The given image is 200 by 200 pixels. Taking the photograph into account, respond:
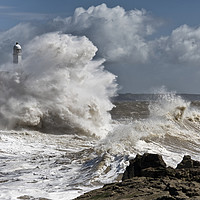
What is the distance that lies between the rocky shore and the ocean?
3.74 metres

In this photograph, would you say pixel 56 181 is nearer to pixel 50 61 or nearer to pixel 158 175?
pixel 158 175

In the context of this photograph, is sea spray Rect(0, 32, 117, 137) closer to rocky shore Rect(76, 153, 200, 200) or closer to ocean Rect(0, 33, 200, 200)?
ocean Rect(0, 33, 200, 200)

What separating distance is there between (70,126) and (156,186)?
19.4 metres

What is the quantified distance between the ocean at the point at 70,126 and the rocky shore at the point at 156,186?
374 cm

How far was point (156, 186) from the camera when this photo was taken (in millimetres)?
9977

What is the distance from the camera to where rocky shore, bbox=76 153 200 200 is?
8984 millimetres

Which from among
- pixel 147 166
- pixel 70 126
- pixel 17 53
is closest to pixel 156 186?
pixel 147 166

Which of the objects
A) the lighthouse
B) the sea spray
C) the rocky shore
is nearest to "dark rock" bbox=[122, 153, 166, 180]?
the rocky shore

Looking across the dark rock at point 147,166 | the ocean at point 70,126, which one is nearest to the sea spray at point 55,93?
the ocean at point 70,126

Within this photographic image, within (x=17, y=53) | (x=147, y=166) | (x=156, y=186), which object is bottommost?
(x=156, y=186)

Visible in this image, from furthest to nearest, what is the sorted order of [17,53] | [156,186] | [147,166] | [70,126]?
[17,53], [70,126], [147,166], [156,186]

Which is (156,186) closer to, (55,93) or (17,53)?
(55,93)

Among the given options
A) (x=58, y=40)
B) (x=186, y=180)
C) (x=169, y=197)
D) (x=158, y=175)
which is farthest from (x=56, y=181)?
(x=58, y=40)

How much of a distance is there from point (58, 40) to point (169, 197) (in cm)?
2362
